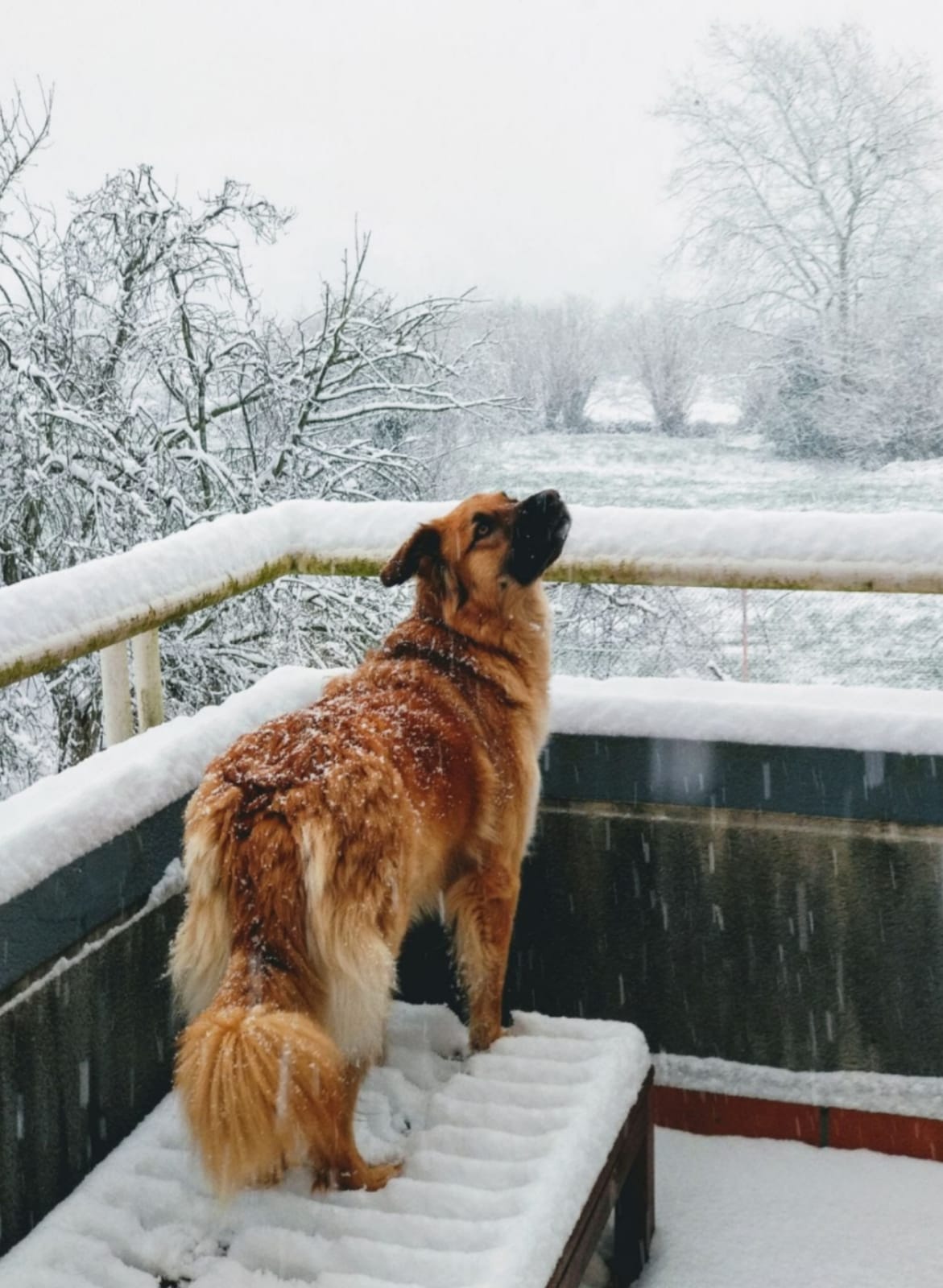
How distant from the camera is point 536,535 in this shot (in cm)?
274

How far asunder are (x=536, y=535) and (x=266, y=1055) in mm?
1298

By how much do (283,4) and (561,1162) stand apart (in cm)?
1851

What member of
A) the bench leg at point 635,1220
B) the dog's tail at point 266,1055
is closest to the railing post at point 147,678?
the dog's tail at point 266,1055

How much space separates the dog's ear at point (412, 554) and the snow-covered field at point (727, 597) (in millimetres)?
5022

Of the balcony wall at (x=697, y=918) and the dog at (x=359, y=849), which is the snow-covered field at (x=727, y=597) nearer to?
the balcony wall at (x=697, y=918)

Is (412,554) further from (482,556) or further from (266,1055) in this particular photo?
(266,1055)

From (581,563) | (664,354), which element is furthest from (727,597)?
(664,354)

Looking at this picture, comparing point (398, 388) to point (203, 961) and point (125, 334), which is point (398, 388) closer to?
point (125, 334)

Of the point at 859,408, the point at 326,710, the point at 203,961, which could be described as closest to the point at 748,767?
the point at 326,710

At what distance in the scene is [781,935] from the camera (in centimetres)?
299

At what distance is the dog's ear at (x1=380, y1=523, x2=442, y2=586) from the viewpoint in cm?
274

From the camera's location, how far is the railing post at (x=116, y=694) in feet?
8.86

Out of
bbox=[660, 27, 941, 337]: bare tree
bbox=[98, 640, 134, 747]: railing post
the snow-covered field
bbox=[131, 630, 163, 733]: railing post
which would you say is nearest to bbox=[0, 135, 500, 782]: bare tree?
the snow-covered field

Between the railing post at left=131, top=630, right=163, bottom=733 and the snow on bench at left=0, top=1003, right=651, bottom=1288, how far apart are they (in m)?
0.87
